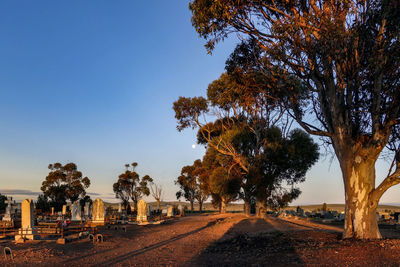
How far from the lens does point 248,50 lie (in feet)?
54.3

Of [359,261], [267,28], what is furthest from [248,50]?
[359,261]

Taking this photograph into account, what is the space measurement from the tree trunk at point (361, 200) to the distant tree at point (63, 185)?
1715 inches

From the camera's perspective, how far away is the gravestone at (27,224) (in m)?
15.9

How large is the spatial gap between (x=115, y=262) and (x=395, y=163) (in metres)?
11.9

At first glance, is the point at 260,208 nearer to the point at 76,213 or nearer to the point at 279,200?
the point at 279,200

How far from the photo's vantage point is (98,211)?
2422 cm

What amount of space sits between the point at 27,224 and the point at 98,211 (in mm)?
7933

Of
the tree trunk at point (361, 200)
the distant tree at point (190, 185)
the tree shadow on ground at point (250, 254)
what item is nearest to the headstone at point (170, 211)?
the distant tree at point (190, 185)

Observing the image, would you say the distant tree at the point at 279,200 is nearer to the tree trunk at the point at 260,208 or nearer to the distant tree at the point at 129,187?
the tree trunk at the point at 260,208

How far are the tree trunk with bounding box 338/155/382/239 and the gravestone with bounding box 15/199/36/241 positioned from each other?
51.1ft

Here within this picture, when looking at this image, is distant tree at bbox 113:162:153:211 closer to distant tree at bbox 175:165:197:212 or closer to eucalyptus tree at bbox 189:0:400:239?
distant tree at bbox 175:165:197:212

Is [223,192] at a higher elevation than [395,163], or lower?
lower

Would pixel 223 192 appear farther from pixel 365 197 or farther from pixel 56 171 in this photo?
pixel 56 171

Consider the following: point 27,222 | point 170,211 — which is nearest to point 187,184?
point 170,211
